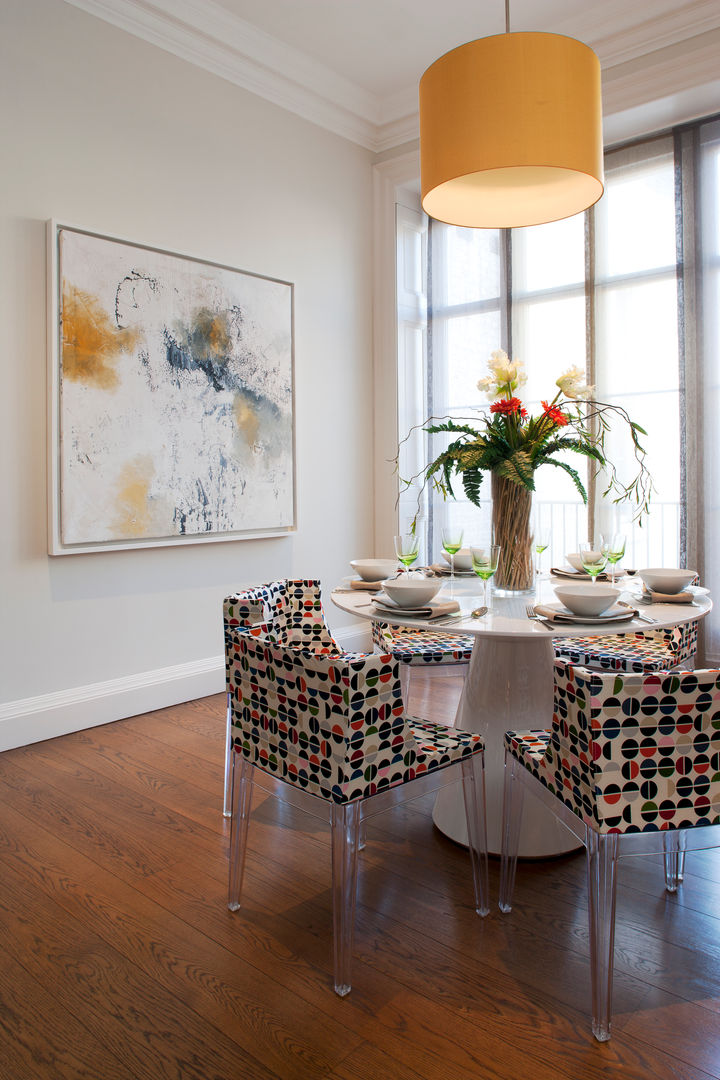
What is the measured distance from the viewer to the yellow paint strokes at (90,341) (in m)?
3.21

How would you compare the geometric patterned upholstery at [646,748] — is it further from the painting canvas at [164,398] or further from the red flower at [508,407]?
the painting canvas at [164,398]

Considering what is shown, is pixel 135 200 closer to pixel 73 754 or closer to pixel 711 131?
pixel 73 754

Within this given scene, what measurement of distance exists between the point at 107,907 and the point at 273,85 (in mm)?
4006

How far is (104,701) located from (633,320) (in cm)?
327

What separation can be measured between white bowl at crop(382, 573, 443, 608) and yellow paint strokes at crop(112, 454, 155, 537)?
1.83 meters

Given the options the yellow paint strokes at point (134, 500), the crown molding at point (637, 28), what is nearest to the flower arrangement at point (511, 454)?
the yellow paint strokes at point (134, 500)

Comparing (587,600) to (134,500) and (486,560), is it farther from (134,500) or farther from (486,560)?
(134,500)

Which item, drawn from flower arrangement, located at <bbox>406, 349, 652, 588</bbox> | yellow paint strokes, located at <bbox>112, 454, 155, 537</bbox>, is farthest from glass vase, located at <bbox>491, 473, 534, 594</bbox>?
yellow paint strokes, located at <bbox>112, 454, 155, 537</bbox>

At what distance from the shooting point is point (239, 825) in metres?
1.93

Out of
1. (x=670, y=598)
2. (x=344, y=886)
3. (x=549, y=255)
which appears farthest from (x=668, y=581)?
(x=549, y=255)

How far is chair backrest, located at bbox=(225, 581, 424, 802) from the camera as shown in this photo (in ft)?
5.29

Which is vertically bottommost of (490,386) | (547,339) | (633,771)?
(633,771)

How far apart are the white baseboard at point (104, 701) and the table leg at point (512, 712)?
1790 millimetres

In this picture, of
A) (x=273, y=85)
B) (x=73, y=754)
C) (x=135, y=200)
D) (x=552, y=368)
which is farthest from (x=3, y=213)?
(x=552, y=368)
